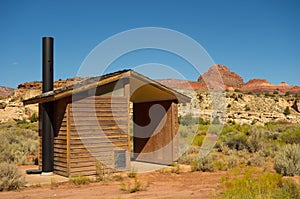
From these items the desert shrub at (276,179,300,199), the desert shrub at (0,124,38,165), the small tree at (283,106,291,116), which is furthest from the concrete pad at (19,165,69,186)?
the small tree at (283,106,291,116)

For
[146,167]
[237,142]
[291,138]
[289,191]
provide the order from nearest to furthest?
[289,191]
[146,167]
[237,142]
[291,138]

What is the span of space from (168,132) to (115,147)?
2761 millimetres

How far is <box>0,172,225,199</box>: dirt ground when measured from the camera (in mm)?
7887

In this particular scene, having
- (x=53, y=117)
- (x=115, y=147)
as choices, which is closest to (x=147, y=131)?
(x=115, y=147)

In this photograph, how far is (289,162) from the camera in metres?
10.5

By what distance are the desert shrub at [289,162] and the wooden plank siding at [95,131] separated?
190 inches

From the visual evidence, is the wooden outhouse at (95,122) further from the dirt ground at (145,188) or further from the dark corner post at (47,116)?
the dirt ground at (145,188)

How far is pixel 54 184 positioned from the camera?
9.27m

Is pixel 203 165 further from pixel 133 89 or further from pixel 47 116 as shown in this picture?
pixel 47 116

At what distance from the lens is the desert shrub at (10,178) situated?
8766 mm

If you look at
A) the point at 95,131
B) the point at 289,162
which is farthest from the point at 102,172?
the point at 289,162

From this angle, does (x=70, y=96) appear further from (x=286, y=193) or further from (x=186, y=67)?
(x=186, y=67)

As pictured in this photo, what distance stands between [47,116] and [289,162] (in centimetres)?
762

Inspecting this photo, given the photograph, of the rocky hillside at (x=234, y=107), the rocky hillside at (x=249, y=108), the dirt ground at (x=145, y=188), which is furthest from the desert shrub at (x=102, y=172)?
the rocky hillside at (x=249, y=108)
